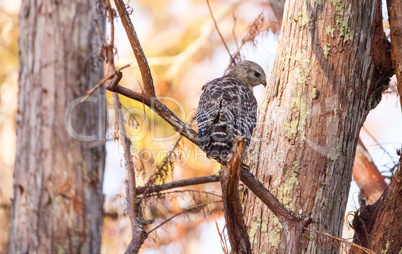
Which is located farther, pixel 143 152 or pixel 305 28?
pixel 143 152

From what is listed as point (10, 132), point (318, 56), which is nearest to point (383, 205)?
point (318, 56)

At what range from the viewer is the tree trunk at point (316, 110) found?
4.24 meters

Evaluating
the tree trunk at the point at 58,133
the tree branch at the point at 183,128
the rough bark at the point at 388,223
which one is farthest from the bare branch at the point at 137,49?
the tree trunk at the point at 58,133

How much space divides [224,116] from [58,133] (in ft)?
9.23

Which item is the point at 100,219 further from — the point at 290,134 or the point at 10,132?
the point at 10,132

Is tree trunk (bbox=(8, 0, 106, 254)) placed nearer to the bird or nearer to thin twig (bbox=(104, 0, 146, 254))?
thin twig (bbox=(104, 0, 146, 254))

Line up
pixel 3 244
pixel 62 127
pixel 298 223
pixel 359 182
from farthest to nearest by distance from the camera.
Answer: pixel 3 244, pixel 359 182, pixel 62 127, pixel 298 223

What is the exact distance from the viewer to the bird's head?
234 inches

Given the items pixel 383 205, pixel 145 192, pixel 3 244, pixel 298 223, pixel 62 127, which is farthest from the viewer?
pixel 3 244

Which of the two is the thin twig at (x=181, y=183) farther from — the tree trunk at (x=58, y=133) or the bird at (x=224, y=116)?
the tree trunk at (x=58, y=133)

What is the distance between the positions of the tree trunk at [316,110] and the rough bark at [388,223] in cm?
28

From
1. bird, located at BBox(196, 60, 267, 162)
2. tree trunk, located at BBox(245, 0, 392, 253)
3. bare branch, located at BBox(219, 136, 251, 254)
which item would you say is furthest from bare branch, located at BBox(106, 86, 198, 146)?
tree trunk, located at BBox(245, 0, 392, 253)

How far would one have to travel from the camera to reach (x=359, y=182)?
667 centimetres

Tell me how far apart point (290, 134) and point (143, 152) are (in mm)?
3055
